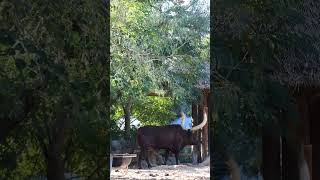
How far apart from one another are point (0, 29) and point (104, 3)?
2.91 feet

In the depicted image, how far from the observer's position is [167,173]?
6.90m

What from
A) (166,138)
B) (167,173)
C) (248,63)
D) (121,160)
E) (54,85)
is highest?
(248,63)

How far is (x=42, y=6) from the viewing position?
695cm

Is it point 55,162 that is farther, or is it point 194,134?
point 55,162

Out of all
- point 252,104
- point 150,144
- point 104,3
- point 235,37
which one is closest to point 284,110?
point 252,104

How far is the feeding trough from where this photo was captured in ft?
22.6

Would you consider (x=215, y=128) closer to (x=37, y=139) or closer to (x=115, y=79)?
(x=115, y=79)

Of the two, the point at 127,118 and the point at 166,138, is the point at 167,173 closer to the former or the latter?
the point at 166,138

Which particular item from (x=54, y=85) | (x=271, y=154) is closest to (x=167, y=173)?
(x=271, y=154)

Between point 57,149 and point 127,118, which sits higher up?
point 127,118

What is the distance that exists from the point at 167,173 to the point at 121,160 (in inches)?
15.5

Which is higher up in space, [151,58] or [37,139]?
[151,58]

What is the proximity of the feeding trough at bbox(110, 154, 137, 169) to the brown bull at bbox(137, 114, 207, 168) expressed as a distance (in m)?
0.10

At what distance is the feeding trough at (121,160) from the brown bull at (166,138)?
10 centimetres
